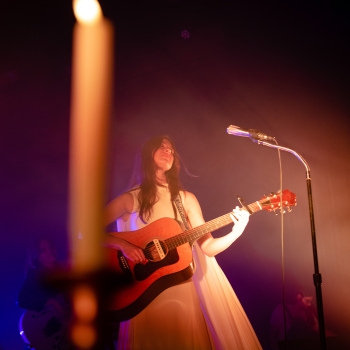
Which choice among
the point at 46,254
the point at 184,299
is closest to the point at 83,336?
the point at 46,254

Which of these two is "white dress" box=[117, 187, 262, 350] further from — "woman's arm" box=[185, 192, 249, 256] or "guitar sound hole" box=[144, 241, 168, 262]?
"guitar sound hole" box=[144, 241, 168, 262]

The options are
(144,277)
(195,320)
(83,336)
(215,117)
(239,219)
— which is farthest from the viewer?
(215,117)

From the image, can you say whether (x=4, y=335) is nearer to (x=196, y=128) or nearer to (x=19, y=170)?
(x=19, y=170)

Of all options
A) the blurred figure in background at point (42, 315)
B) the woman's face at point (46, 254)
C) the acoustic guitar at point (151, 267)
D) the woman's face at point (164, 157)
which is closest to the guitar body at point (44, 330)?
the blurred figure in background at point (42, 315)

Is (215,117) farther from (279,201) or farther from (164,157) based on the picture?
(279,201)

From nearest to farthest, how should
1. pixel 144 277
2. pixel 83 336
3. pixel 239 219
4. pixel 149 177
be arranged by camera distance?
1. pixel 144 277
2. pixel 239 219
3. pixel 83 336
4. pixel 149 177

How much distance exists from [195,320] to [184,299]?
0.58 ft

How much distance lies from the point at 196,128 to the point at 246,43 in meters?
1.11

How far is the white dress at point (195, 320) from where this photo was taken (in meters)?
2.84

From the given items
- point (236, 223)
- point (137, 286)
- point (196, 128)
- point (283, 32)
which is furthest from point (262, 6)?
point (137, 286)

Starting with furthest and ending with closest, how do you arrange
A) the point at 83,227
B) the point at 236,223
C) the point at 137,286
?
the point at 83,227
the point at 236,223
the point at 137,286

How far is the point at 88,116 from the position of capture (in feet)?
13.7

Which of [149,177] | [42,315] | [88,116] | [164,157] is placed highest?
[88,116]

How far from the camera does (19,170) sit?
170 inches
